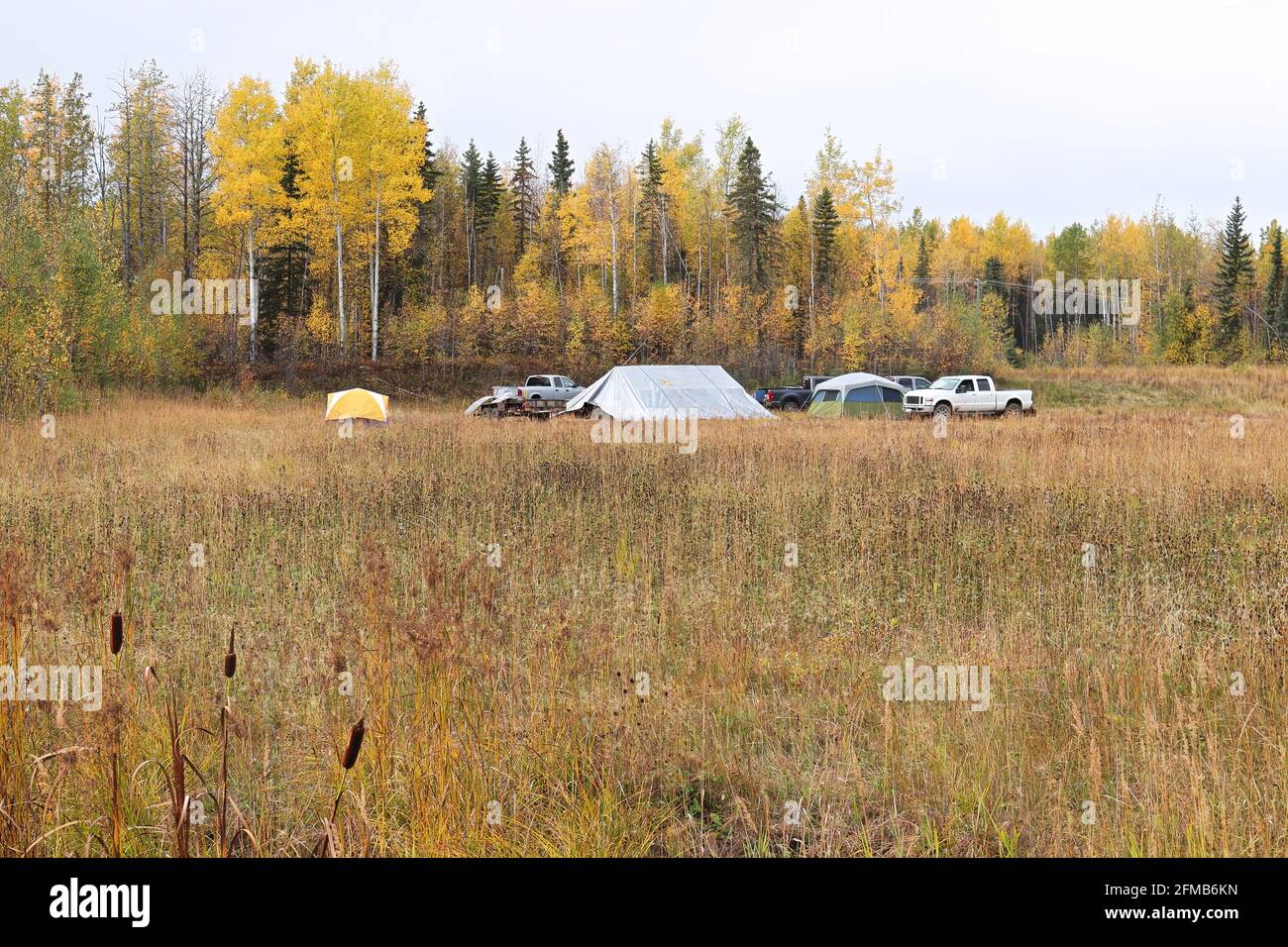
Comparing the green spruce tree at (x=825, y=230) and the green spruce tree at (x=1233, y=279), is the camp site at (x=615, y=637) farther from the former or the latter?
the green spruce tree at (x=1233, y=279)

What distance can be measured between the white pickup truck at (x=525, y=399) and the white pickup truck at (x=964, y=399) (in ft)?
38.1

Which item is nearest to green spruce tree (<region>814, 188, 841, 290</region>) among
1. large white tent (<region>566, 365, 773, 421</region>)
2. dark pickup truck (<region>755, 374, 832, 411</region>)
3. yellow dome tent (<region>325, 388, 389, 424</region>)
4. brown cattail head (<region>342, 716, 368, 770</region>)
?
dark pickup truck (<region>755, 374, 832, 411</region>)

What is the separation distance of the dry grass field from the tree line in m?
15.0

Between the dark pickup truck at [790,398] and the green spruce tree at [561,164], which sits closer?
the dark pickup truck at [790,398]

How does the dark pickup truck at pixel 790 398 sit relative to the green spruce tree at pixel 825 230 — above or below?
below

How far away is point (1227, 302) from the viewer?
6062cm

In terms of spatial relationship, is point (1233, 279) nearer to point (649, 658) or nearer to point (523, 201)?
point (523, 201)

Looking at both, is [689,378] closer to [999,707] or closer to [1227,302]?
[999,707]

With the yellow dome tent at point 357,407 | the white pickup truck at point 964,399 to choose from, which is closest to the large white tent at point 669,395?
the white pickup truck at point 964,399

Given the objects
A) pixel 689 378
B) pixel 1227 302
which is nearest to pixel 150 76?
pixel 689 378

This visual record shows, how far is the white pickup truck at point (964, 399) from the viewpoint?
28.5m

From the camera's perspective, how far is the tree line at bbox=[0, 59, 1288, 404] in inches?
1115
